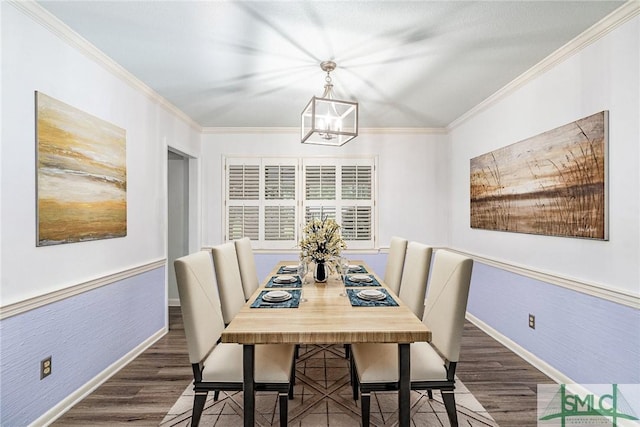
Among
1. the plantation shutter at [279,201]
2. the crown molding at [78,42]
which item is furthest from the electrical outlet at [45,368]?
the plantation shutter at [279,201]

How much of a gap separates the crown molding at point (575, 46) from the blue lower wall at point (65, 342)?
384 centimetres

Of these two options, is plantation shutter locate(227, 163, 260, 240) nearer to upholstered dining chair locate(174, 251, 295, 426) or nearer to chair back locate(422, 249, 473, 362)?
upholstered dining chair locate(174, 251, 295, 426)

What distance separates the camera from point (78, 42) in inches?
85.8

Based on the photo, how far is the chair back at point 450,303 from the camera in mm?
1704

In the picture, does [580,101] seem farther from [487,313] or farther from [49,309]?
[49,309]

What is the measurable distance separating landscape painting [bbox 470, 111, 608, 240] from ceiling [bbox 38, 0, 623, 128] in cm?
65

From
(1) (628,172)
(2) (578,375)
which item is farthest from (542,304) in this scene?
(1) (628,172)

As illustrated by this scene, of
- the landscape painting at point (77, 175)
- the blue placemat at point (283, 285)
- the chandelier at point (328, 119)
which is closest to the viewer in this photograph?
the landscape painting at point (77, 175)

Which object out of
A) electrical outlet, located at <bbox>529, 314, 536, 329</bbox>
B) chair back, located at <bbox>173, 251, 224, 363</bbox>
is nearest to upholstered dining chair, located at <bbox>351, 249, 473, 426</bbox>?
chair back, located at <bbox>173, 251, 224, 363</bbox>

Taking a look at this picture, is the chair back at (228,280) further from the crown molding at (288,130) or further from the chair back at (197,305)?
the crown molding at (288,130)

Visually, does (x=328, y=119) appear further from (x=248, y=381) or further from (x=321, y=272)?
(x=248, y=381)

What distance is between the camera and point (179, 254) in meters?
4.52

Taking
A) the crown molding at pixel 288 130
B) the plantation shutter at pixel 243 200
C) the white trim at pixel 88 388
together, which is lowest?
the white trim at pixel 88 388

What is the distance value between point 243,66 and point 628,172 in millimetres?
2698
